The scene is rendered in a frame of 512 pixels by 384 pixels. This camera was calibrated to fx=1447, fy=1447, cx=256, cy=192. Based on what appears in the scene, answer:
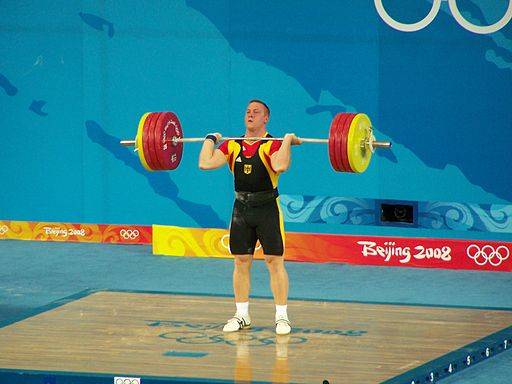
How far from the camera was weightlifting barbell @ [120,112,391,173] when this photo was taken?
9.09 m

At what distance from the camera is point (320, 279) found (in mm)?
11625

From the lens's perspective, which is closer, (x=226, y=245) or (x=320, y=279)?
(x=320, y=279)

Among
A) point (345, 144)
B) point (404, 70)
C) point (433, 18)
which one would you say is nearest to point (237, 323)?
point (345, 144)

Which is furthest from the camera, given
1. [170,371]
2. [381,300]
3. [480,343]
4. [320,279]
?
[320,279]

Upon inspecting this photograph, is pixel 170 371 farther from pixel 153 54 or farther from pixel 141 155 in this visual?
pixel 153 54

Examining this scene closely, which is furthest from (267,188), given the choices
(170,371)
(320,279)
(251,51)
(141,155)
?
(251,51)

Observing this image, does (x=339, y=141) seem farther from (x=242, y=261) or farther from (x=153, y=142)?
(x=153, y=142)

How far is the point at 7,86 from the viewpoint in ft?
43.0

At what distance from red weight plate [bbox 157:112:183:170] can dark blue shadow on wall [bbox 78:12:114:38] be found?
3078 mm

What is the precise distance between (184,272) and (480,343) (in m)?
3.57

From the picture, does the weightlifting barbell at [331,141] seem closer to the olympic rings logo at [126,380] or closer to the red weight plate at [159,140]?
the red weight plate at [159,140]

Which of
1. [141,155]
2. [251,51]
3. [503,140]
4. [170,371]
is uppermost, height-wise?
[251,51]

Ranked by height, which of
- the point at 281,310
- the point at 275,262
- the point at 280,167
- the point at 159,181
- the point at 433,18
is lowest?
the point at 281,310

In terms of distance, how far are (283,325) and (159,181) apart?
3.86 m
